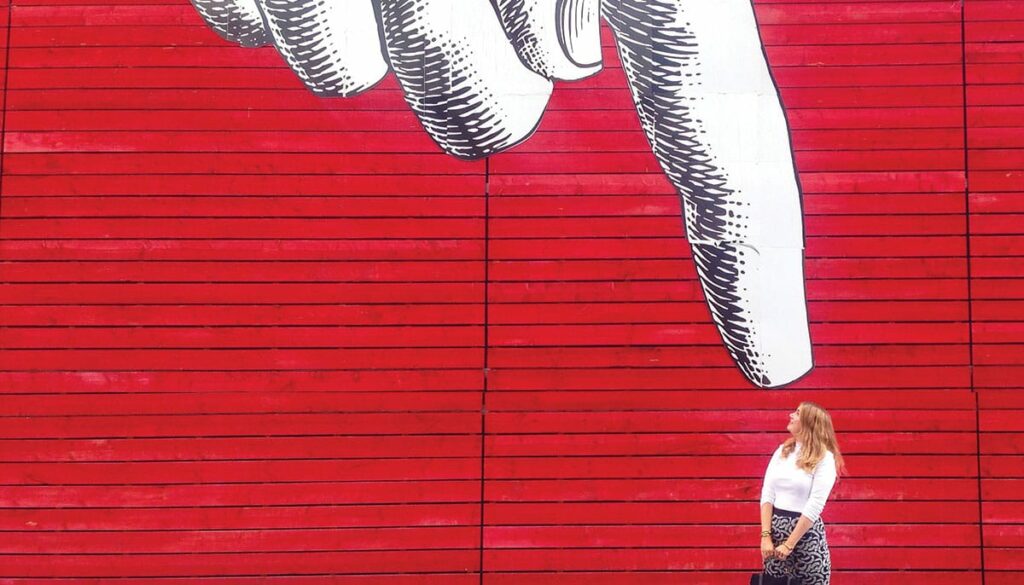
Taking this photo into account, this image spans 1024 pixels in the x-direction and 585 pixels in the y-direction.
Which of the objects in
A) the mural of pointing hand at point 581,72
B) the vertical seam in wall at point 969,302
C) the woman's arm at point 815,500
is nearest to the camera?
the woman's arm at point 815,500

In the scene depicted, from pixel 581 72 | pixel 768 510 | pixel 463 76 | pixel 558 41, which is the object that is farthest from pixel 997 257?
pixel 463 76

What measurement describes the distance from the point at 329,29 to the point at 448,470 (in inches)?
112

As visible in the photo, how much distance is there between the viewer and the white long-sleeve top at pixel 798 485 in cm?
473

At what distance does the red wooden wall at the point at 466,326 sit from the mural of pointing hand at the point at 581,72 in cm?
13

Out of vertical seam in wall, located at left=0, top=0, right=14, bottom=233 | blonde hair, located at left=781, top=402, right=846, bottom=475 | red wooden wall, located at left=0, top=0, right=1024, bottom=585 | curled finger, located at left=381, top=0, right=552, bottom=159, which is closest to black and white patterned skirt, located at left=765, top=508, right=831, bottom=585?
blonde hair, located at left=781, top=402, right=846, bottom=475

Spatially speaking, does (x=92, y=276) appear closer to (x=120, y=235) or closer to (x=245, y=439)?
(x=120, y=235)

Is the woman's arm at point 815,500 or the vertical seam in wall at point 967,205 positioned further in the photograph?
the vertical seam in wall at point 967,205

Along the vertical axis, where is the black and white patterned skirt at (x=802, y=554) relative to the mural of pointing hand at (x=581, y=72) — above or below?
below

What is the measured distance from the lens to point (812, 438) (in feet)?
15.9

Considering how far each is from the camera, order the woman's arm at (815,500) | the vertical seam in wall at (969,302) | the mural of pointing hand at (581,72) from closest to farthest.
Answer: the woman's arm at (815,500) < the vertical seam in wall at (969,302) < the mural of pointing hand at (581,72)

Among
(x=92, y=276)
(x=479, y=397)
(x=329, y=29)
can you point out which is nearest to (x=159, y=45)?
(x=329, y=29)

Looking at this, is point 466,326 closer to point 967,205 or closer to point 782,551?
point 782,551

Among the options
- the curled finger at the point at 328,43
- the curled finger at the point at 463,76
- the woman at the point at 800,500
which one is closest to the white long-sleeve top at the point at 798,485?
the woman at the point at 800,500

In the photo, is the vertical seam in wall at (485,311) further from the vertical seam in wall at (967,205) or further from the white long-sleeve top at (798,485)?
the vertical seam in wall at (967,205)
